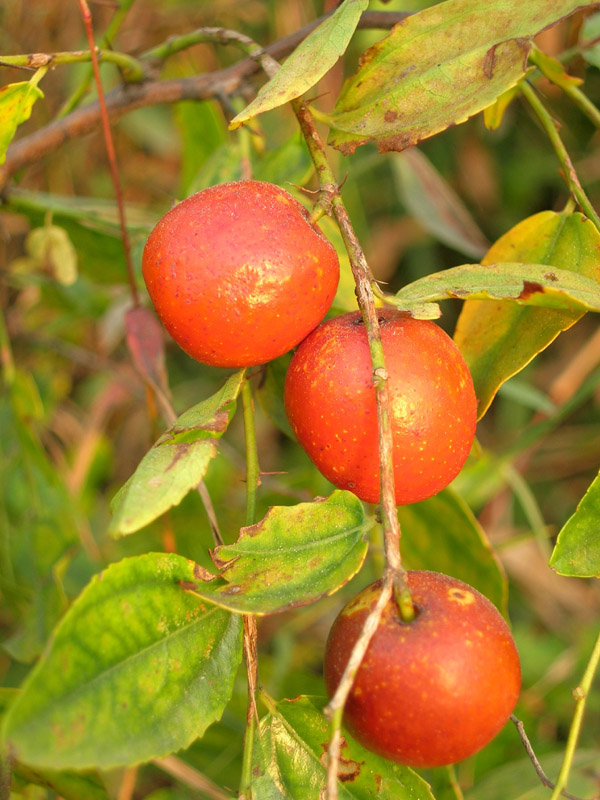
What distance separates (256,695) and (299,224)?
1.63 ft

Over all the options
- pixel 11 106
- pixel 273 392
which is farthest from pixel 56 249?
pixel 273 392

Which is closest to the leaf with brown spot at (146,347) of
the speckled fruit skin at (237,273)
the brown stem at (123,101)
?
the brown stem at (123,101)

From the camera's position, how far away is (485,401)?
0.93 meters

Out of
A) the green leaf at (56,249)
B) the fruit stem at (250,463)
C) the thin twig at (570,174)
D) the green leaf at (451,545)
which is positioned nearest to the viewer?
the fruit stem at (250,463)

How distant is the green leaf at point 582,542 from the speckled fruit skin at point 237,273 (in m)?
0.36

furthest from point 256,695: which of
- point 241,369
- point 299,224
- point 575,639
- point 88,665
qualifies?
point 575,639

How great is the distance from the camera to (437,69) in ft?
2.86

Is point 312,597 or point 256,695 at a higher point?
point 312,597

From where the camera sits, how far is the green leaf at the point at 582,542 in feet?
2.72

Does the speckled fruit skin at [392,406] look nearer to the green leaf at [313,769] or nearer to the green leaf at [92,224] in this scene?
the green leaf at [313,769]

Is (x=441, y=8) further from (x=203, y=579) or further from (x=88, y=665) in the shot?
(x=88, y=665)

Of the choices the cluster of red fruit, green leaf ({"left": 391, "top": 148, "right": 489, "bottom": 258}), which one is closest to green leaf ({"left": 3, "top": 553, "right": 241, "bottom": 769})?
the cluster of red fruit

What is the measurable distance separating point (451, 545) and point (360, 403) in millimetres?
569

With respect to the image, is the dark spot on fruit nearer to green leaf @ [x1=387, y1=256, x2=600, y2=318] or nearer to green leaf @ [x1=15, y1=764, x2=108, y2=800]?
green leaf @ [x1=387, y1=256, x2=600, y2=318]
